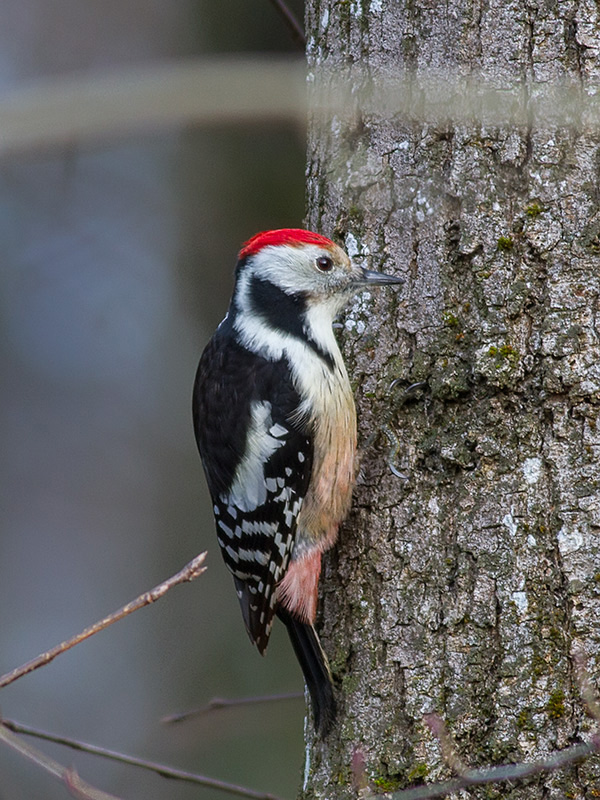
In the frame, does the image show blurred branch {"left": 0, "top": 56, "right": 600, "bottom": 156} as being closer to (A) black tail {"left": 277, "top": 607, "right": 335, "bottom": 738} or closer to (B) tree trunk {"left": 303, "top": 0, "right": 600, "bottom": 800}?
(B) tree trunk {"left": 303, "top": 0, "right": 600, "bottom": 800}

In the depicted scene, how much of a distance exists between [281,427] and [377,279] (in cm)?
60

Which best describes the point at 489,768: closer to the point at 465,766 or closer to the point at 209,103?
the point at 465,766

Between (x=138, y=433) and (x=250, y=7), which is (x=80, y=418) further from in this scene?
(x=250, y=7)

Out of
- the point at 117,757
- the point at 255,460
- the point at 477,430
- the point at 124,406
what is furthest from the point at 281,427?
the point at 124,406

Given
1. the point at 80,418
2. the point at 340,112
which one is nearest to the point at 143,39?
the point at 80,418

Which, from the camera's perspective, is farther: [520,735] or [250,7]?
[250,7]

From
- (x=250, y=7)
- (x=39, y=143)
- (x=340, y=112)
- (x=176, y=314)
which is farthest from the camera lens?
(x=176, y=314)

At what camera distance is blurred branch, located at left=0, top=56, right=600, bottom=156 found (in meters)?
1.48

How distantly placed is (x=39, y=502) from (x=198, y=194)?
2585 millimetres

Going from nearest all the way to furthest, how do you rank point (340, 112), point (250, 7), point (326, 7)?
point (340, 112), point (326, 7), point (250, 7)

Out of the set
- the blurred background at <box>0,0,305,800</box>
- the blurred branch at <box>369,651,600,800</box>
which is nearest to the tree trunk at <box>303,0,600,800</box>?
the blurred branch at <box>369,651,600,800</box>

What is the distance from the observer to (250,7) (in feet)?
19.2

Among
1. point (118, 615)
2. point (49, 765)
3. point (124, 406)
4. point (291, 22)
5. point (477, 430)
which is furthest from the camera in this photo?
point (124, 406)

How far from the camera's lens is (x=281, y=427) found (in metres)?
2.98
